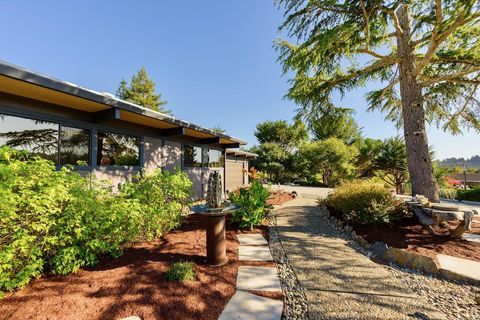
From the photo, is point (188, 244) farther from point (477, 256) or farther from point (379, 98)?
point (379, 98)

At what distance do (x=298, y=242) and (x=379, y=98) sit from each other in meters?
6.89

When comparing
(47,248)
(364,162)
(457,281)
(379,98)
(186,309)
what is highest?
(379,98)

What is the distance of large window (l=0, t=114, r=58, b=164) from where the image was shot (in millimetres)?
3865

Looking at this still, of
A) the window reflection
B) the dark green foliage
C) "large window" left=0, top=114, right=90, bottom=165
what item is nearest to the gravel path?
"large window" left=0, top=114, right=90, bottom=165

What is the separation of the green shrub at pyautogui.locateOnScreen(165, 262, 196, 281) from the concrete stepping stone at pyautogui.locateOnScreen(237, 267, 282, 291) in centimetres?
67

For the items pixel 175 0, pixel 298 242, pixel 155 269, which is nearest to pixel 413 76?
pixel 298 242

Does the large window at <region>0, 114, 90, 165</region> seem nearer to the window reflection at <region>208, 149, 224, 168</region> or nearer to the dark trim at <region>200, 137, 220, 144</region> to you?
the dark trim at <region>200, 137, 220, 144</region>

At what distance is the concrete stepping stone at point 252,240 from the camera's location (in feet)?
14.5

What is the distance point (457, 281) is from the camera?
3.05 meters

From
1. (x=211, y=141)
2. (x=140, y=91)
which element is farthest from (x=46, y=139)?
(x=140, y=91)

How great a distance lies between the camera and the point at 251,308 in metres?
2.31

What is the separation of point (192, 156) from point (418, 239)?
790 cm

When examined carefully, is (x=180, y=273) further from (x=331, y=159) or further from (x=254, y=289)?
(x=331, y=159)

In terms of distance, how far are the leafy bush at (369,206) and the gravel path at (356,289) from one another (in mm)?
1349
